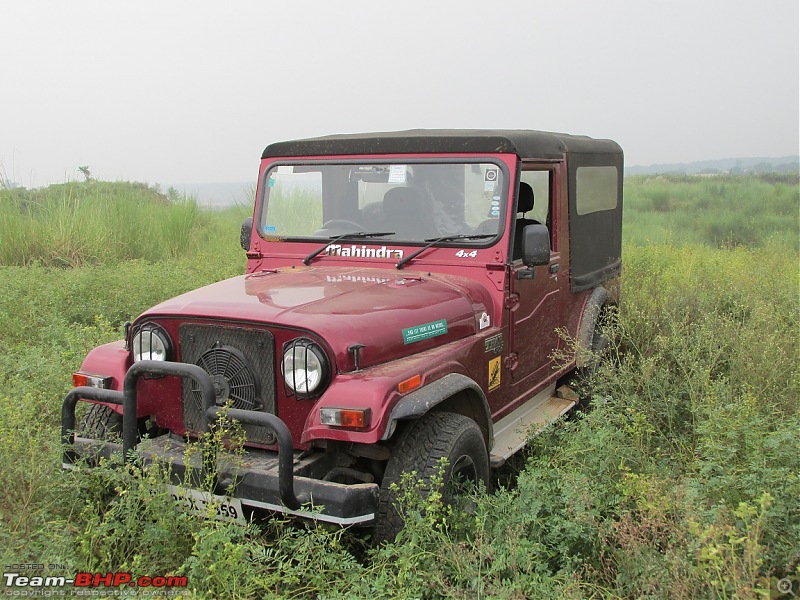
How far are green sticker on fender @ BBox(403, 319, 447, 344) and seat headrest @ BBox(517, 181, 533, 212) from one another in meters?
1.21

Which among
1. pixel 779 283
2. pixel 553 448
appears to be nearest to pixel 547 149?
pixel 553 448

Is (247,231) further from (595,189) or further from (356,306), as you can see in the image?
(595,189)

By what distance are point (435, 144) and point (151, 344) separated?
6.56 feet

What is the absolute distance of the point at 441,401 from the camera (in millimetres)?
3514

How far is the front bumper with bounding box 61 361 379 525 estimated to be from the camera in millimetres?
3076

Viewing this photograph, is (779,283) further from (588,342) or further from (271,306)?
(271,306)

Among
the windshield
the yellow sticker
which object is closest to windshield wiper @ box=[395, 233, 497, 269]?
the windshield

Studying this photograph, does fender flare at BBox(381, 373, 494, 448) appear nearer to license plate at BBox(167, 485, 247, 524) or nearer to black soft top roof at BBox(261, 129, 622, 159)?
license plate at BBox(167, 485, 247, 524)

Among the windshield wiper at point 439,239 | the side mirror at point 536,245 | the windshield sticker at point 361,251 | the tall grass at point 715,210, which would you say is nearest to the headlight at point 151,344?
the windshield sticker at point 361,251

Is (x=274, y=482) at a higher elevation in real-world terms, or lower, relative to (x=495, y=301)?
lower

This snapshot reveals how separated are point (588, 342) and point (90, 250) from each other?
7945 mm

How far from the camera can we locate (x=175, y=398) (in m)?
3.76

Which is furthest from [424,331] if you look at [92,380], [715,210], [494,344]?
[715,210]

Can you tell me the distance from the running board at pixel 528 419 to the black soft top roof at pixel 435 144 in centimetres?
162
